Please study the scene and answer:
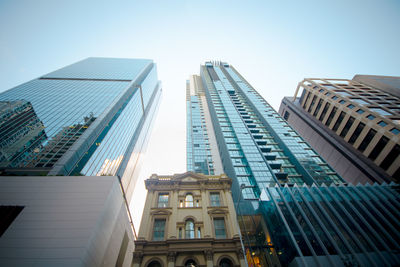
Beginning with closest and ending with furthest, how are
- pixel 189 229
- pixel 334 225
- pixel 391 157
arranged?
pixel 334 225, pixel 189 229, pixel 391 157

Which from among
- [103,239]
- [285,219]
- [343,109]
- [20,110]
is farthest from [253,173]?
[20,110]

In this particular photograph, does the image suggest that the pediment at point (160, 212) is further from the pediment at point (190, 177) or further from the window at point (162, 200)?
the pediment at point (190, 177)

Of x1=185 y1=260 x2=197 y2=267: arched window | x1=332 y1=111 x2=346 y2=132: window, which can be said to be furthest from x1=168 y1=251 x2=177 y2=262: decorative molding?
x1=332 y1=111 x2=346 y2=132: window

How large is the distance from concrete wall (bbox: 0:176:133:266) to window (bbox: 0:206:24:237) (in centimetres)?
58

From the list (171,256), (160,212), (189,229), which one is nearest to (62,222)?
(160,212)

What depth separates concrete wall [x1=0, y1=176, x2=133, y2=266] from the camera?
52.6ft

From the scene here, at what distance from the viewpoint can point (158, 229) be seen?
67.8ft

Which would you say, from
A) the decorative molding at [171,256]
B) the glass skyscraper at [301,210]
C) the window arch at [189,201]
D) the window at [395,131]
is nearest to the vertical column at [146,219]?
the decorative molding at [171,256]

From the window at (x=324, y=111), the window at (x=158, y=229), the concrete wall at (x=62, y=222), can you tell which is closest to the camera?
the concrete wall at (x=62, y=222)

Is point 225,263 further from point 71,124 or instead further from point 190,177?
point 71,124

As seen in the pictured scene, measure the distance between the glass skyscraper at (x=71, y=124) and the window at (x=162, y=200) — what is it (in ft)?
85.4

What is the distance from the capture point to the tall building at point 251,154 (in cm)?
2726

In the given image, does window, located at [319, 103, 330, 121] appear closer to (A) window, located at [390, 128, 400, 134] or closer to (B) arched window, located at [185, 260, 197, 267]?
(A) window, located at [390, 128, 400, 134]

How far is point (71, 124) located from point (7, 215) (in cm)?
3780
